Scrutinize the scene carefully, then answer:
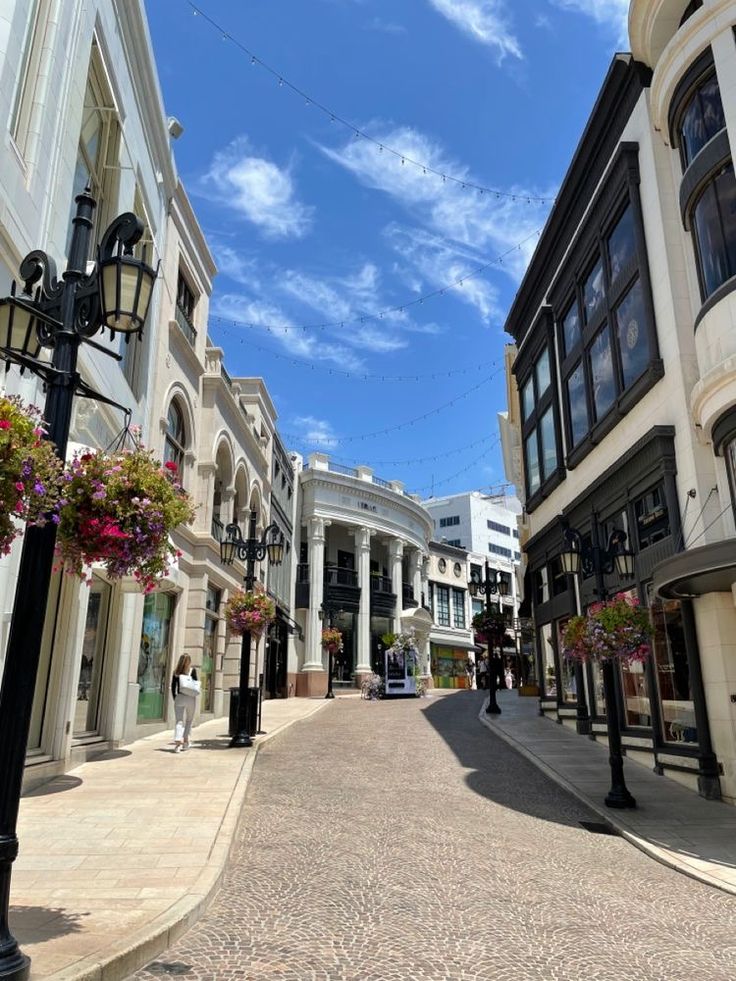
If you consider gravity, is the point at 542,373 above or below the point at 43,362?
above

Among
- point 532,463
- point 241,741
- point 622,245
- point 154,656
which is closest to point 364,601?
point 532,463

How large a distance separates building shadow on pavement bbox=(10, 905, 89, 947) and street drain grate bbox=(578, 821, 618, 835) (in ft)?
21.2

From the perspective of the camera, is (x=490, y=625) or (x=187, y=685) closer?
(x=187, y=685)

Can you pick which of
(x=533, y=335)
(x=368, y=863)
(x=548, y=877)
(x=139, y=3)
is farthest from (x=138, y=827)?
(x=533, y=335)

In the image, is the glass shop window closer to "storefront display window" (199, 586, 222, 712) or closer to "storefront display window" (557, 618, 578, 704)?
"storefront display window" (557, 618, 578, 704)

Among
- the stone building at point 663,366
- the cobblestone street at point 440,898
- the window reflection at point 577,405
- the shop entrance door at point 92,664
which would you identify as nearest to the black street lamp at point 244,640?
the shop entrance door at point 92,664

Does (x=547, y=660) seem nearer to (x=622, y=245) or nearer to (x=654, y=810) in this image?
(x=654, y=810)

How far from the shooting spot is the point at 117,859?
6.73 meters

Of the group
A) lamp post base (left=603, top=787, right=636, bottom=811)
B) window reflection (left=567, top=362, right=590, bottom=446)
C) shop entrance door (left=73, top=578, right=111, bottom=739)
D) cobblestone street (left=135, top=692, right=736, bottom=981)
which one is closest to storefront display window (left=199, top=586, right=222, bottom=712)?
shop entrance door (left=73, top=578, right=111, bottom=739)

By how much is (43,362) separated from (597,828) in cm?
859

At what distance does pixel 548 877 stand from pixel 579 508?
12208 mm

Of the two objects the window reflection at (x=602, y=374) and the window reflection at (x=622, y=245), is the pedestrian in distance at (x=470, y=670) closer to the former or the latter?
the window reflection at (x=602, y=374)

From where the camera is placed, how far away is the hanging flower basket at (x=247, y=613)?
1576 cm

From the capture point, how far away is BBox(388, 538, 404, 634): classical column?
48.8 meters
